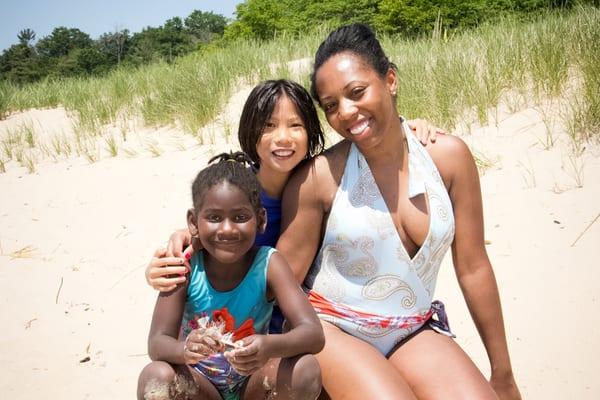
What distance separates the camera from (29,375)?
3162 mm

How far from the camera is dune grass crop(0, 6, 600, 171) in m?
5.26

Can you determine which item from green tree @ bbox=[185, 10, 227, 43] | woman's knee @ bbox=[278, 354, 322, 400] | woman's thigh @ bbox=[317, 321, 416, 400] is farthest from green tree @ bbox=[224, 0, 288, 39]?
green tree @ bbox=[185, 10, 227, 43]

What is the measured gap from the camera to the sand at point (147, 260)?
3.04 meters

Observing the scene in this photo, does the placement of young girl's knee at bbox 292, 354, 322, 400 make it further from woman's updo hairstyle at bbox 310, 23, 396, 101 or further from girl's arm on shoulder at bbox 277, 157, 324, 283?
woman's updo hairstyle at bbox 310, 23, 396, 101

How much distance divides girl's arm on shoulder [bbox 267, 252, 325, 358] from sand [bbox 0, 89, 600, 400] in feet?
5.46

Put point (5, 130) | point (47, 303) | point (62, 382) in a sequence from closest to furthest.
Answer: point (62, 382)
point (47, 303)
point (5, 130)

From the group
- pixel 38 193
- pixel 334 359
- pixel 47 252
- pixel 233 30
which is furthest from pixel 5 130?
pixel 233 30

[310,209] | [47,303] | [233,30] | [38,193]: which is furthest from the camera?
[233,30]

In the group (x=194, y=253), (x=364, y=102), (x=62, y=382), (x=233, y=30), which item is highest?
(x=233, y=30)

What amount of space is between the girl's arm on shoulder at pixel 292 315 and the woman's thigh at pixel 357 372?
18cm

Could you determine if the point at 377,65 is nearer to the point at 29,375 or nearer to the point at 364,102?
the point at 364,102

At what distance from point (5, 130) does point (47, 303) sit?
250 inches

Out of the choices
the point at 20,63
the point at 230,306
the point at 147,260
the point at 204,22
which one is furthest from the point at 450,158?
the point at 204,22

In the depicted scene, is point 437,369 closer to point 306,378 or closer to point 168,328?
point 306,378
